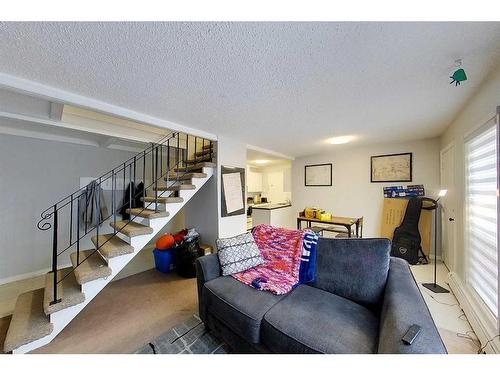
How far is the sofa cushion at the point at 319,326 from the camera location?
1083 millimetres

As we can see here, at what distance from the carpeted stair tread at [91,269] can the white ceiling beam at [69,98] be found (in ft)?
5.15

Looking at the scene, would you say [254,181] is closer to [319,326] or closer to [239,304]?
[239,304]

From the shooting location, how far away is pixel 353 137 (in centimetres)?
340

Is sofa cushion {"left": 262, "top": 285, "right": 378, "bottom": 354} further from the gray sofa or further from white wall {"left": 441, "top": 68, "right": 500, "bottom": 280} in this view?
white wall {"left": 441, "top": 68, "right": 500, "bottom": 280}

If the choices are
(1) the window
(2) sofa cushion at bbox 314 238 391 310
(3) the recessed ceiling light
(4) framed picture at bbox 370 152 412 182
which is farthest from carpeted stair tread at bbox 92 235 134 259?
(4) framed picture at bbox 370 152 412 182

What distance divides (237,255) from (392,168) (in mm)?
3735

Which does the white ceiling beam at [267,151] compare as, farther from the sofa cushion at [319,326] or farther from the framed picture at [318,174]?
the sofa cushion at [319,326]

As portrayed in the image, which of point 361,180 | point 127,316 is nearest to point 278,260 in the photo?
point 127,316

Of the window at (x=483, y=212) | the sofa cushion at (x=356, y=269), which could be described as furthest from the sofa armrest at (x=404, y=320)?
the window at (x=483, y=212)

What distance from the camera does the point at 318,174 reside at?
4.89 m

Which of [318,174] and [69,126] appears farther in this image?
[318,174]

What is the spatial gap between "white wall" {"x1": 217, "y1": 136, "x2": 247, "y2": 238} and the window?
2869mm
